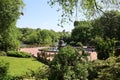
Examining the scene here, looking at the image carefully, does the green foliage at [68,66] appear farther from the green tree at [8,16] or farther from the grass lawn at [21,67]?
the green tree at [8,16]

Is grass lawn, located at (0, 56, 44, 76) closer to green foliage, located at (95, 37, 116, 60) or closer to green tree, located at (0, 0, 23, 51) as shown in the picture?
green foliage, located at (95, 37, 116, 60)

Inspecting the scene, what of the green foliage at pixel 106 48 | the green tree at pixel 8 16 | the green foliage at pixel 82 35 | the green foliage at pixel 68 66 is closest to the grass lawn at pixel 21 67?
the green foliage at pixel 106 48

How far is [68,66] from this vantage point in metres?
12.1

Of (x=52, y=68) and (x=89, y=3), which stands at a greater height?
(x=89, y=3)

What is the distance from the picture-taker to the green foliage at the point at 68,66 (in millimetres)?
12016

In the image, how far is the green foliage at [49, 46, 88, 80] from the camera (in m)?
12.0

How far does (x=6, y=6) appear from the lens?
136 feet

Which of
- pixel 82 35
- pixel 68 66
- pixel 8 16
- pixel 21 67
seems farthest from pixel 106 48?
pixel 82 35

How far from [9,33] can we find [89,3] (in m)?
31.8

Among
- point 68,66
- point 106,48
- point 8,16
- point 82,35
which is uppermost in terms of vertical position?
point 8,16

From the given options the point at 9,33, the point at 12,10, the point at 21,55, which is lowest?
the point at 21,55

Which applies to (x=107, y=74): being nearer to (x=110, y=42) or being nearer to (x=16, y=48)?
(x=110, y=42)

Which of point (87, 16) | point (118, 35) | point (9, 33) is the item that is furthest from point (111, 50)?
point (118, 35)

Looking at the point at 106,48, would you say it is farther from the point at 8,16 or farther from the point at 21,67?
the point at 8,16
